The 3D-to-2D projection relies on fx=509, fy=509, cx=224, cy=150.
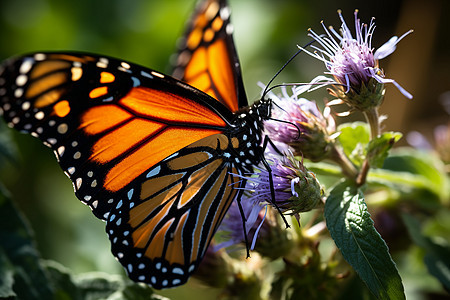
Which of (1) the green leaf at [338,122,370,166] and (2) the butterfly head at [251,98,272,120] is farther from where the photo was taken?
(1) the green leaf at [338,122,370,166]

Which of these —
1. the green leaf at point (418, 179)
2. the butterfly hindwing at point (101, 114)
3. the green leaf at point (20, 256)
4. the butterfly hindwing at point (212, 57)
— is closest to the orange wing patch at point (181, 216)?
the butterfly hindwing at point (101, 114)

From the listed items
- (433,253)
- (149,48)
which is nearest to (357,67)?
(433,253)

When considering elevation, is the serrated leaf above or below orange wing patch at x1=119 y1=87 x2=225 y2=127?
below

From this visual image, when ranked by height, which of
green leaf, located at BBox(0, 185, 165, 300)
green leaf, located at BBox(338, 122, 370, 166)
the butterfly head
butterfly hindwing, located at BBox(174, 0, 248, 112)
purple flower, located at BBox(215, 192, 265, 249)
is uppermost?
butterfly hindwing, located at BBox(174, 0, 248, 112)

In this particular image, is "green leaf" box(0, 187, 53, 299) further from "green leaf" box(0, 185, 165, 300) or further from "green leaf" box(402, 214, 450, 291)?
"green leaf" box(402, 214, 450, 291)

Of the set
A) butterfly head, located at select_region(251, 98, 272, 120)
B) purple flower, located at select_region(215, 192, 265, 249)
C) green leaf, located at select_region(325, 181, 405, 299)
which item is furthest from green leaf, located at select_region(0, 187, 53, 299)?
green leaf, located at select_region(325, 181, 405, 299)

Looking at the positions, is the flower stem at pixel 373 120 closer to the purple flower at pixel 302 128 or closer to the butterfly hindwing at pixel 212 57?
the purple flower at pixel 302 128
